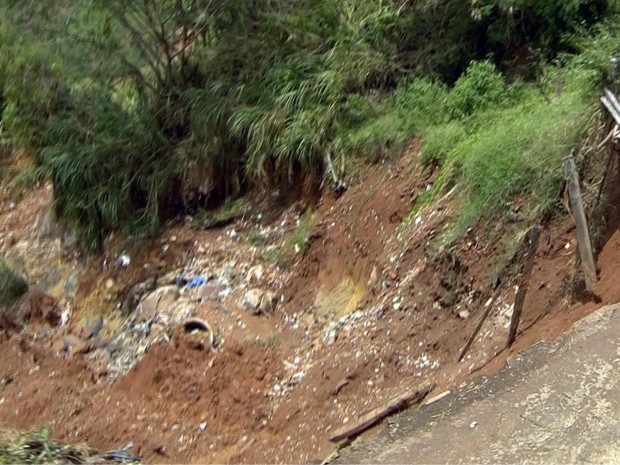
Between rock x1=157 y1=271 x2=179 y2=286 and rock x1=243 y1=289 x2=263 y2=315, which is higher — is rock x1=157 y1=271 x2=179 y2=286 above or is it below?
above

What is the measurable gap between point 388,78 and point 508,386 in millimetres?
5668

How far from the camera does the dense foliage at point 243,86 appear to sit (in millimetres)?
9445

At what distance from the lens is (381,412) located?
6270 millimetres

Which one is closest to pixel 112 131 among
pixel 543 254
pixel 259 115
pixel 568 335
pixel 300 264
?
pixel 259 115

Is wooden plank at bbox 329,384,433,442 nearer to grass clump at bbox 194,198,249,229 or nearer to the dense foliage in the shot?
the dense foliage

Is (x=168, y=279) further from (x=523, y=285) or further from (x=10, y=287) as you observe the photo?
(x=523, y=285)

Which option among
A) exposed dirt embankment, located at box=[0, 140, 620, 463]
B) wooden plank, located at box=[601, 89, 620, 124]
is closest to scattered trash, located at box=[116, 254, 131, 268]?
exposed dirt embankment, located at box=[0, 140, 620, 463]

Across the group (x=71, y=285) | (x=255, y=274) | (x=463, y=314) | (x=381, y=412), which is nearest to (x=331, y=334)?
(x=463, y=314)

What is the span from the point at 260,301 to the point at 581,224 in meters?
4.08

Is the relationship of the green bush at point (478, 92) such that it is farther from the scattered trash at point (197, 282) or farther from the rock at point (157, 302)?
the rock at point (157, 302)

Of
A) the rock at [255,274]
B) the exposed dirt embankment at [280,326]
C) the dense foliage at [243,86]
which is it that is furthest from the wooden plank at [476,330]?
the rock at [255,274]

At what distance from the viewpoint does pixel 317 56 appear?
36.3 ft

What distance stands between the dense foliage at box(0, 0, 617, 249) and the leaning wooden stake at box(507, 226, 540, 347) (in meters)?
1.22

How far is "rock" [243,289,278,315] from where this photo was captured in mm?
9531
